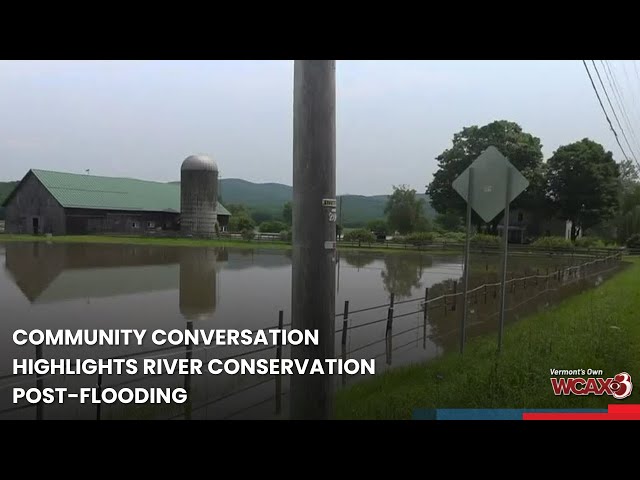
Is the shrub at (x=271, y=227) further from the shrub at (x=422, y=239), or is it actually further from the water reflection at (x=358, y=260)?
the water reflection at (x=358, y=260)

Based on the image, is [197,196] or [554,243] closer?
[554,243]

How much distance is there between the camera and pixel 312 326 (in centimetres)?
301

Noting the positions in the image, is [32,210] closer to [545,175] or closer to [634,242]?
[545,175]

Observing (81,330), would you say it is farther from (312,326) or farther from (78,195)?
(78,195)

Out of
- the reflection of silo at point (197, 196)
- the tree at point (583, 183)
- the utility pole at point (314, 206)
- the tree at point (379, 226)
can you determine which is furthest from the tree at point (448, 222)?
the utility pole at point (314, 206)

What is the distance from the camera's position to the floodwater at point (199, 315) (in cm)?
560

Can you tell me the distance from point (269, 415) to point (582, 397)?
3097 millimetres

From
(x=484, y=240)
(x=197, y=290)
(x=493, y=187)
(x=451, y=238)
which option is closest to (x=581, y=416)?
(x=493, y=187)

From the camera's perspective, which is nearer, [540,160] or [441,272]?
[441,272]

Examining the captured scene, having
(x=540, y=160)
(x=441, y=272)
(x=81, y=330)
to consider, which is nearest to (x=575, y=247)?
(x=540, y=160)

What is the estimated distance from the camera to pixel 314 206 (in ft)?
9.66

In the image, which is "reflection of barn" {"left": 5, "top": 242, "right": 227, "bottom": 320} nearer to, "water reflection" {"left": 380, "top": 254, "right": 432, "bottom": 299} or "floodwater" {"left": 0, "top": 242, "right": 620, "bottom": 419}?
"floodwater" {"left": 0, "top": 242, "right": 620, "bottom": 419}

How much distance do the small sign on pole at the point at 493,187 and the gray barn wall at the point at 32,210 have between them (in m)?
43.3

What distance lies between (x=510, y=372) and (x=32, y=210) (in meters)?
48.3
